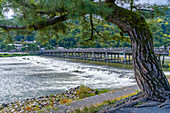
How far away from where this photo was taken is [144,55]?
155 inches

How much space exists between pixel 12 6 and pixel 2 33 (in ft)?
3.46

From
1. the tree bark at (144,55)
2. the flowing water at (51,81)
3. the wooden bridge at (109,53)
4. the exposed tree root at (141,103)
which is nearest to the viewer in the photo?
the exposed tree root at (141,103)

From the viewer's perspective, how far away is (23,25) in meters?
3.73

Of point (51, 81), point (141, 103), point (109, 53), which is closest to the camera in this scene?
point (141, 103)

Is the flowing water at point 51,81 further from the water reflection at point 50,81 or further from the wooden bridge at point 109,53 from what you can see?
the wooden bridge at point 109,53

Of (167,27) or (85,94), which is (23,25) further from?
(167,27)

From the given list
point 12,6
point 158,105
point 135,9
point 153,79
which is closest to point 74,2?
point 12,6

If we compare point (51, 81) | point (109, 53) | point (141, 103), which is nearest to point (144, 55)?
point (141, 103)

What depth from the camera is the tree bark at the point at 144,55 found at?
392 cm

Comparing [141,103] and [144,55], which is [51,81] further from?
[144,55]

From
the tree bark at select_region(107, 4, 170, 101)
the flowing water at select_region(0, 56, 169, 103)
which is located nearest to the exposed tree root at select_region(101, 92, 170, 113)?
the tree bark at select_region(107, 4, 170, 101)

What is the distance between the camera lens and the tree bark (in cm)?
392

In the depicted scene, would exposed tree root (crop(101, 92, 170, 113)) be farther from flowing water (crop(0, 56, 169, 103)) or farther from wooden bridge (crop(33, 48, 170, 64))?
wooden bridge (crop(33, 48, 170, 64))

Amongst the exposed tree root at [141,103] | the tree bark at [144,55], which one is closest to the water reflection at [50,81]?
the exposed tree root at [141,103]
